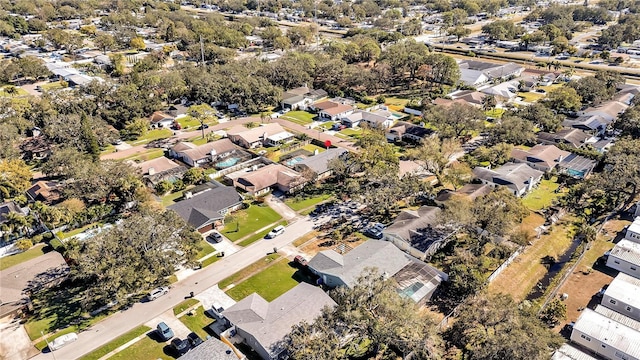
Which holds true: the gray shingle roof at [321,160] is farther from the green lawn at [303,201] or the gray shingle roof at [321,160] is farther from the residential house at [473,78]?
the residential house at [473,78]

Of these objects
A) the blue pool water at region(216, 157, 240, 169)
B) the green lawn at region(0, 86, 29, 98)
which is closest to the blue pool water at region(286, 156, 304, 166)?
the blue pool water at region(216, 157, 240, 169)

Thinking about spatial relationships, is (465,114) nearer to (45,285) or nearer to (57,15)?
(45,285)

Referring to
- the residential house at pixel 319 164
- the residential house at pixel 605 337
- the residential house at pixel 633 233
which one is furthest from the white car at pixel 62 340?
the residential house at pixel 633 233

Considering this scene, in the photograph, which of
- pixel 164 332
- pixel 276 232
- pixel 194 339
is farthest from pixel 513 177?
pixel 164 332

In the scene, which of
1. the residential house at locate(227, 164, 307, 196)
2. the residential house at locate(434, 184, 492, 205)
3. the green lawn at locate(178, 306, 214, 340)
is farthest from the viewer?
the residential house at locate(227, 164, 307, 196)

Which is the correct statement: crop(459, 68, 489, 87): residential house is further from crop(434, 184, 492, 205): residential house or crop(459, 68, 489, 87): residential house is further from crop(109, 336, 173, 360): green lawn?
crop(109, 336, 173, 360): green lawn

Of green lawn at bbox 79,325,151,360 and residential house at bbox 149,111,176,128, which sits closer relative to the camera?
green lawn at bbox 79,325,151,360

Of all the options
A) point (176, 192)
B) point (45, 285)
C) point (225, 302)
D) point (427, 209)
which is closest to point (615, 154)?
point (427, 209)
